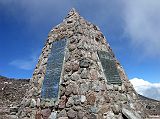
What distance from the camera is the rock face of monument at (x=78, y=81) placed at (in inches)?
355

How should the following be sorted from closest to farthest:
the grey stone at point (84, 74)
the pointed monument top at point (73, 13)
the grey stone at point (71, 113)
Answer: the grey stone at point (71, 113) < the grey stone at point (84, 74) < the pointed monument top at point (73, 13)

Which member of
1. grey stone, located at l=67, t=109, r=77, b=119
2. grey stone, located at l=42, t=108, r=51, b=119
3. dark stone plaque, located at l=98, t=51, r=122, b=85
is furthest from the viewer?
dark stone plaque, located at l=98, t=51, r=122, b=85

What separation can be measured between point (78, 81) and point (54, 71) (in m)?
1.39

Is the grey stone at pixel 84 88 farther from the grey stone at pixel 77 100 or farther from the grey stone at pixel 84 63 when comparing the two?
the grey stone at pixel 84 63

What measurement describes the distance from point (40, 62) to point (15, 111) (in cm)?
275

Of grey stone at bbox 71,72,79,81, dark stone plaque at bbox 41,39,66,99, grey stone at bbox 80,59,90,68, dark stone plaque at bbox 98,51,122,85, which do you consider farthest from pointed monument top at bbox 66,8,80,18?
grey stone at bbox 71,72,79,81

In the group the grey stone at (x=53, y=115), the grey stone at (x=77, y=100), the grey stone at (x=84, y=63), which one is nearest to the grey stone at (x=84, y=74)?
the grey stone at (x=84, y=63)

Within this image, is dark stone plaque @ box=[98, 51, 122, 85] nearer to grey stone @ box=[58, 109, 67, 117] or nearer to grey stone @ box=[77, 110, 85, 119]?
grey stone @ box=[77, 110, 85, 119]

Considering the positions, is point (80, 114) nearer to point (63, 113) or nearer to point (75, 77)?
point (63, 113)

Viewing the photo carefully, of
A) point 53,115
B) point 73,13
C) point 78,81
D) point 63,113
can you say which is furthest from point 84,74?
point 73,13

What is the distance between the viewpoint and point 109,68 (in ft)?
34.1

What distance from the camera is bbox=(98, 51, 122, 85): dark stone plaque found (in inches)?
394

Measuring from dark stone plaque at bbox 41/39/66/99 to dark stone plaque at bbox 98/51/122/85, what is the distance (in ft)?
5.39

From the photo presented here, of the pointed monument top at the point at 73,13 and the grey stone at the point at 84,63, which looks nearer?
the grey stone at the point at 84,63
